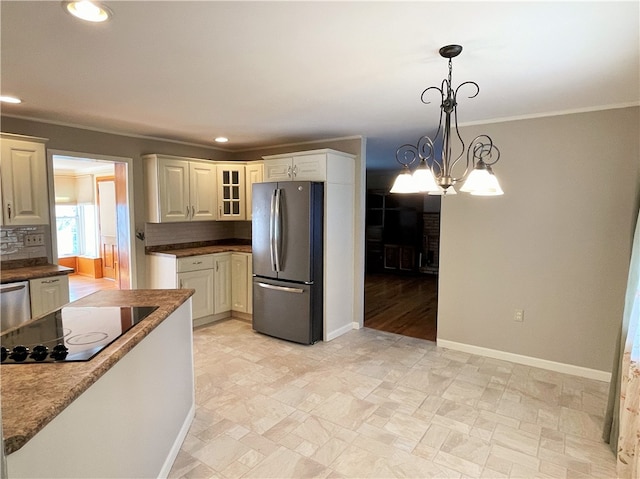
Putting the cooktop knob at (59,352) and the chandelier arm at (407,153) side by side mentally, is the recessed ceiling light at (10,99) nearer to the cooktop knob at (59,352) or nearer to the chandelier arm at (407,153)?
the cooktop knob at (59,352)

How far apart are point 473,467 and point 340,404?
1010mm

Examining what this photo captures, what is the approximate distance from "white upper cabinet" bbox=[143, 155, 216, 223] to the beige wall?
10.2 feet

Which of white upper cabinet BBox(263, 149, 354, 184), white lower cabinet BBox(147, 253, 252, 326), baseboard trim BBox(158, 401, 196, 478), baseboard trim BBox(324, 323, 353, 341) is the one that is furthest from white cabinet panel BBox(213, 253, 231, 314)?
baseboard trim BBox(158, 401, 196, 478)

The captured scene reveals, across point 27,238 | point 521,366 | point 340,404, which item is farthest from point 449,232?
point 27,238

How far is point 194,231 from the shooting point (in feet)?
17.1

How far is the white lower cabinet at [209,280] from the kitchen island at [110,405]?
6.29 feet

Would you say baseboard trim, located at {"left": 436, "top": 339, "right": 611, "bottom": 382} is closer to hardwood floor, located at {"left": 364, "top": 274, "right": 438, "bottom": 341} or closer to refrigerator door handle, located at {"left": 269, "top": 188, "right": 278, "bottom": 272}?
hardwood floor, located at {"left": 364, "top": 274, "right": 438, "bottom": 341}

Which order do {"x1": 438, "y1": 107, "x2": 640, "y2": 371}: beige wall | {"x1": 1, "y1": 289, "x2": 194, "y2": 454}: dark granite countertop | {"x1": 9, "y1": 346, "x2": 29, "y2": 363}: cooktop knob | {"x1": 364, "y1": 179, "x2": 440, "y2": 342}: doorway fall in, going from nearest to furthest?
1. {"x1": 1, "y1": 289, "x2": 194, "y2": 454}: dark granite countertop
2. {"x1": 9, "y1": 346, "x2": 29, "y2": 363}: cooktop knob
3. {"x1": 438, "y1": 107, "x2": 640, "y2": 371}: beige wall
4. {"x1": 364, "y1": 179, "x2": 440, "y2": 342}: doorway

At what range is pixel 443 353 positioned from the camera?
12.6 feet

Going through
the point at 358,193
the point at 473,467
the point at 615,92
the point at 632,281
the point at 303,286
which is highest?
the point at 615,92

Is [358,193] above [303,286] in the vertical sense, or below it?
above

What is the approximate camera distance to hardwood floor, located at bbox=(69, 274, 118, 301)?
6357 mm

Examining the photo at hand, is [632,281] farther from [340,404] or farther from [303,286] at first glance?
[303,286]

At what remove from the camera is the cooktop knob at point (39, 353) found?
1.43 meters
